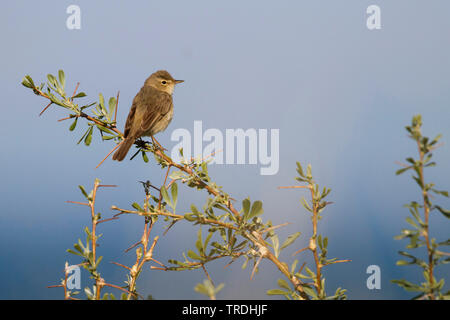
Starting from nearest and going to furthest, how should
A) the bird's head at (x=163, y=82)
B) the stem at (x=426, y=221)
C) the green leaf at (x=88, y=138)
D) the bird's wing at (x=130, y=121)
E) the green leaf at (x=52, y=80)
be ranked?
the stem at (x=426, y=221)
the green leaf at (x=52, y=80)
the green leaf at (x=88, y=138)
the bird's wing at (x=130, y=121)
the bird's head at (x=163, y=82)

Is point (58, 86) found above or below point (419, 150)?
above

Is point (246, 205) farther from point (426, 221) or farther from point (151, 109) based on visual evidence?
point (151, 109)

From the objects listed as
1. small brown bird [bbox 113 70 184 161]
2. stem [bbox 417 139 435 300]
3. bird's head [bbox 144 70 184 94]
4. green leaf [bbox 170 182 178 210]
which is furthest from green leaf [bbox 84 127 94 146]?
bird's head [bbox 144 70 184 94]

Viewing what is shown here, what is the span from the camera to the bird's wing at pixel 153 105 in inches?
189

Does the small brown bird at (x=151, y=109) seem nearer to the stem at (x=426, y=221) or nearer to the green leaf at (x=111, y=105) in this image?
the green leaf at (x=111, y=105)

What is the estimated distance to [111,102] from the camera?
222 cm

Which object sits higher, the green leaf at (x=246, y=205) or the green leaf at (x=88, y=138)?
the green leaf at (x=88, y=138)

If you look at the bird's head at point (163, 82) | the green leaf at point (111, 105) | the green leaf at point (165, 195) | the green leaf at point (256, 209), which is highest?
the bird's head at point (163, 82)

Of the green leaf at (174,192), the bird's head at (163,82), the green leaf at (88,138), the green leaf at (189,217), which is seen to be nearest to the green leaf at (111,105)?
the green leaf at (88,138)

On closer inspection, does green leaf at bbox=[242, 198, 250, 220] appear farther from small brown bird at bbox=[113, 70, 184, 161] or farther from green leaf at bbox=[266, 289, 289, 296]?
small brown bird at bbox=[113, 70, 184, 161]

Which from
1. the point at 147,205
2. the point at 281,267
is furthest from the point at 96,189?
A: the point at 281,267

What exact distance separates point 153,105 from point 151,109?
0.43 ft

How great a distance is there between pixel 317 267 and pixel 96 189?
783mm

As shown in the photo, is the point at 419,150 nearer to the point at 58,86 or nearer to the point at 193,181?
the point at 193,181
